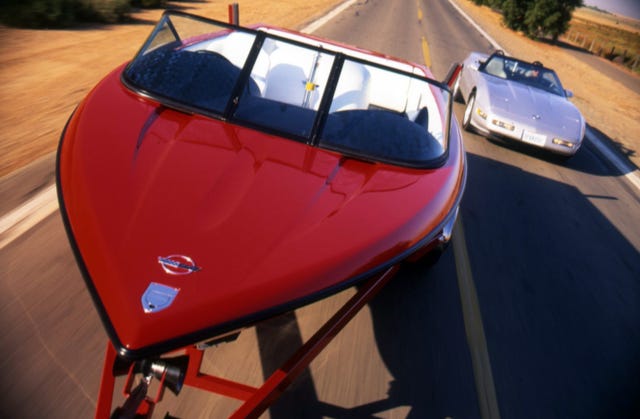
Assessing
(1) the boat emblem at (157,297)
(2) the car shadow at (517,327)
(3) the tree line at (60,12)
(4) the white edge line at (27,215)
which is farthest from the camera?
(3) the tree line at (60,12)

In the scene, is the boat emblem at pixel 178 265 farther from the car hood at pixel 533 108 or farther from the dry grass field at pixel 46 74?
the car hood at pixel 533 108

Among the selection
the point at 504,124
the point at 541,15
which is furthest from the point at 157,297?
the point at 541,15

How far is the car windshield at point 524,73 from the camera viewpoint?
7.57 metres

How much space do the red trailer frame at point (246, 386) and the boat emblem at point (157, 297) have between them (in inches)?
8.8

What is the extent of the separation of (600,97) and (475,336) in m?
13.3

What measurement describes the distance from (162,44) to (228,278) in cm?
242

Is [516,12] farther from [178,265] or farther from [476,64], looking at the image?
[178,265]

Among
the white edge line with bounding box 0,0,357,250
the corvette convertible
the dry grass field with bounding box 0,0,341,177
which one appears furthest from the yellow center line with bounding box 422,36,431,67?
the white edge line with bounding box 0,0,357,250

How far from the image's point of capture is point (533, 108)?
668 cm

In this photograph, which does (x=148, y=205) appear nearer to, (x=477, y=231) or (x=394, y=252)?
(x=394, y=252)

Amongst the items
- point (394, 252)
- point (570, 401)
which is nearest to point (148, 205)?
point (394, 252)

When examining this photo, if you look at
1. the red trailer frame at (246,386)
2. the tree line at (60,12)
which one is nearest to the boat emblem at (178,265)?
the red trailer frame at (246,386)

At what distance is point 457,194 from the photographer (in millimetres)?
3006

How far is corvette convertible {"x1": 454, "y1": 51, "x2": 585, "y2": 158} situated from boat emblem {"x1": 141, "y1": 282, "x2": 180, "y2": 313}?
507cm
